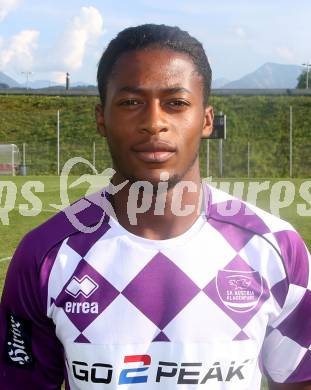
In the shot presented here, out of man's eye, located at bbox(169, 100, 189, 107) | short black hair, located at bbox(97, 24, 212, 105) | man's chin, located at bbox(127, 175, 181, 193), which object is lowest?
man's chin, located at bbox(127, 175, 181, 193)

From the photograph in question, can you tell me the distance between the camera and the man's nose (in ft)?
6.70

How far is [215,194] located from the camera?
2354mm

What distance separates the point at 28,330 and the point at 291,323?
85cm

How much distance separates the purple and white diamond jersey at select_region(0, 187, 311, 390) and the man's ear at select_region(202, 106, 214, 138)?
0.98 ft

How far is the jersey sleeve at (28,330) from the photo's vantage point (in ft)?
7.12

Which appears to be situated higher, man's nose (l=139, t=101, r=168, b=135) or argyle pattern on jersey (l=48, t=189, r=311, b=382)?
man's nose (l=139, t=101, r=168, b=135)

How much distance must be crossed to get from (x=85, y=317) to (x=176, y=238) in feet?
1.24

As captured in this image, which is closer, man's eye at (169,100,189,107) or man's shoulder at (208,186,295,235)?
man's eye at (169,100,189,107)

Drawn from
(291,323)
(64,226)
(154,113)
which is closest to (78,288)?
(64,226)

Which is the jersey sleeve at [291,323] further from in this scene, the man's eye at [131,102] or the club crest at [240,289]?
the man's eye at [131,102]

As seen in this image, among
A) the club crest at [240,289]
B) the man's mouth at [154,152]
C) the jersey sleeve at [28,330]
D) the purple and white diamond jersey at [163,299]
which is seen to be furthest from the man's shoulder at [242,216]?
the jersey sleeve at [28,330]

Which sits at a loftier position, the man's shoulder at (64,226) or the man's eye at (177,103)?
the man's eye at (177,103)

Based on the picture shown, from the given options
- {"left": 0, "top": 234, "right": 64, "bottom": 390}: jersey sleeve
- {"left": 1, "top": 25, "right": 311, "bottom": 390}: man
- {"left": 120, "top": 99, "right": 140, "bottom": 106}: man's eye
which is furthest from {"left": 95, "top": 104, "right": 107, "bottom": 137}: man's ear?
{"left": 0, "top": 234, "right": 64, "bottom": 390}: jersey sleeve

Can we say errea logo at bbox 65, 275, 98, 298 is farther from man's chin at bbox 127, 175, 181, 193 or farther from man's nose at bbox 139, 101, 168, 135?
man's nose at bbox 139, 101, 168, 135
